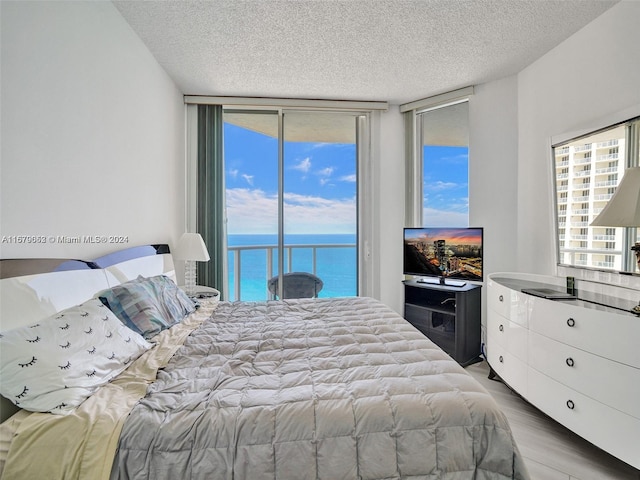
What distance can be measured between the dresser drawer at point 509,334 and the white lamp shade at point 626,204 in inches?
34.3

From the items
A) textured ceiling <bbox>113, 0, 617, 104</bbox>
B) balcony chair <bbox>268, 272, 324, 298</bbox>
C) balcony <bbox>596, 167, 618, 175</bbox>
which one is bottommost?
balcony chair <bbox>268, 272, 324, 298</bbox>

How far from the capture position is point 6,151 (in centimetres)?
131

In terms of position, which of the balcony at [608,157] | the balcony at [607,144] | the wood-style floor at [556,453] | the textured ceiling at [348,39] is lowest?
the wood-style floor at [556,453]

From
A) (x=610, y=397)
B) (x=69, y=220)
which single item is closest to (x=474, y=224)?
(x=610, y=397)

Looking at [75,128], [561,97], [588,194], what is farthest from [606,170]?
[75,128]

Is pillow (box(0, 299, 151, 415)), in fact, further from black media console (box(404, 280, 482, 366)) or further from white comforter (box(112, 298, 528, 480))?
black media console (box(404, 280, 482, 366))

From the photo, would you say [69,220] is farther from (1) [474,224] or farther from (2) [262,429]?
(1) [474,224]

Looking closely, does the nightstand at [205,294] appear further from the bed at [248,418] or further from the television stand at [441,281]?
the television stand at [441,281]

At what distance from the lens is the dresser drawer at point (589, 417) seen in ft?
5.05

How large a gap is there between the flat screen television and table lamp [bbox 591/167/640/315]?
128 centimetres

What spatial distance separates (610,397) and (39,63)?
323cm

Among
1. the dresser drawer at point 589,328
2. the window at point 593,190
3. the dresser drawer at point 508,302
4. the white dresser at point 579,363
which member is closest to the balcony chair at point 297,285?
the dresser drawer at point 508,302

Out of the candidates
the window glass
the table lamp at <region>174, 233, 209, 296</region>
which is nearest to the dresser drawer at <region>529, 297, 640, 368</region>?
the window glass

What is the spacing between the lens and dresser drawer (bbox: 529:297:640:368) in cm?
155
